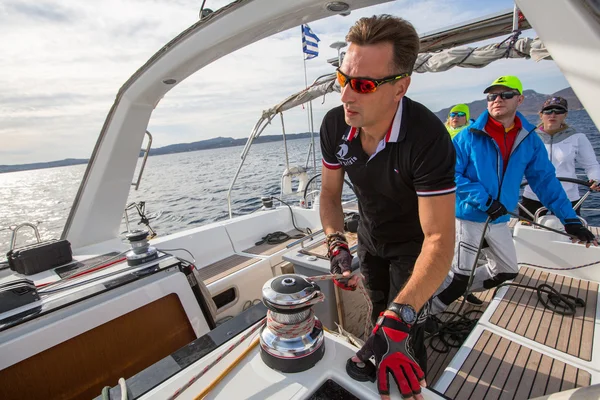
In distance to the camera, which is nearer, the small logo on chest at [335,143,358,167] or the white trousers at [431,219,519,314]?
the small logo on chest at [335,143,358,167]

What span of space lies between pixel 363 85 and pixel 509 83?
205cm

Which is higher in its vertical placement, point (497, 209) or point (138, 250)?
point (138, 250)

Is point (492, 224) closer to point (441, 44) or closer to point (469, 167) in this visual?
point (469, 167)

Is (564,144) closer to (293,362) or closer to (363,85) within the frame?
(363,85)

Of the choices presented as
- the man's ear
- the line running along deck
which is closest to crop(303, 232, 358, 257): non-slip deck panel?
the line running along deck

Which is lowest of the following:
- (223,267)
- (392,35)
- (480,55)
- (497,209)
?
(223,267)

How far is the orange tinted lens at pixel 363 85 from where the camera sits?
138 cm

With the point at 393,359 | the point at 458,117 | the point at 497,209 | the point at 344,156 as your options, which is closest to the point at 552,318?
the point at 497,209

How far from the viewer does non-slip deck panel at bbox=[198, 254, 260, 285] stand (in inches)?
130

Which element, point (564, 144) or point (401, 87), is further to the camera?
point (564, 144)

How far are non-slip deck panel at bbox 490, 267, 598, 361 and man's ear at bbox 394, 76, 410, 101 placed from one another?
212cm

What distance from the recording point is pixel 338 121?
1817 millimetres

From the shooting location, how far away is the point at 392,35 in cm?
136

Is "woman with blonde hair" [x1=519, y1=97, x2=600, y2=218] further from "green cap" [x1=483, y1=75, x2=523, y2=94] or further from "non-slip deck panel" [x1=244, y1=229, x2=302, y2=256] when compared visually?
"non-slip deck panel" [x1=244, y1=229, x2=302, y2=256]
